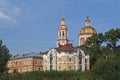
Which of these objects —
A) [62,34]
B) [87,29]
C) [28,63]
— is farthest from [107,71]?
[62,34]

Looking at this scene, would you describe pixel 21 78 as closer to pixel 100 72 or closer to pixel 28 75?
pixel 28 75

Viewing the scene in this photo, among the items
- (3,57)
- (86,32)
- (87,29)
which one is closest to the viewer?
(3,57)

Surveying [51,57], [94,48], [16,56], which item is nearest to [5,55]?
[51,57]

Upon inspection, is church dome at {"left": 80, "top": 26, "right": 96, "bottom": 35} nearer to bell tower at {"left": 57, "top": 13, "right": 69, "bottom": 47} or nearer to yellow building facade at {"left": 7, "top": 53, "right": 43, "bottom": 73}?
bell tower at {"left": 57, "top": 13, "right": 69, "bottom": 47}

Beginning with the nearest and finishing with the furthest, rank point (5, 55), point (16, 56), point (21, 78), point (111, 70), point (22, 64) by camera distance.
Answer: point (111, 70) → point (21, 78) → point (5, 55) → point (22, 64) → point (16, 56)

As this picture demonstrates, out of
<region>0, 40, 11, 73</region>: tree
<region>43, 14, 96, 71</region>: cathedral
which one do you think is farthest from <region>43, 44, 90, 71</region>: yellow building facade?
<region>0, 40, 11, 73</region>: tree

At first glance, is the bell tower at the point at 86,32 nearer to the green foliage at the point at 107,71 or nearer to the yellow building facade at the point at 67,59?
the yellow building facade at the point at 67,59

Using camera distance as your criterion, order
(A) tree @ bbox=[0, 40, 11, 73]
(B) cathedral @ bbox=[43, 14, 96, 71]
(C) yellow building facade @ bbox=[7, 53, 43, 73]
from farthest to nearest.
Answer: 1. (C) yellow building facade @ bbox=[7, 53, 43, 73]
2. (B) cathedral @ bbox=[43, 14, 96, 71]
3. (A) tree @ bbox=[0, 40, 11, 73]

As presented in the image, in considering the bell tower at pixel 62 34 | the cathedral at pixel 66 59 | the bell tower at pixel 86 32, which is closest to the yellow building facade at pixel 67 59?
the cathedral at pixel 66 59

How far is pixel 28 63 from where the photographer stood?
347 ft

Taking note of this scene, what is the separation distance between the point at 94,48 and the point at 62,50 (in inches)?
246

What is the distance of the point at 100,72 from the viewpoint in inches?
2525

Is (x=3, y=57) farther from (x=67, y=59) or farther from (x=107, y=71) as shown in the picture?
(x=107, y=71)

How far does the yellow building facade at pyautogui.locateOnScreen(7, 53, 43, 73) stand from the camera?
105m
